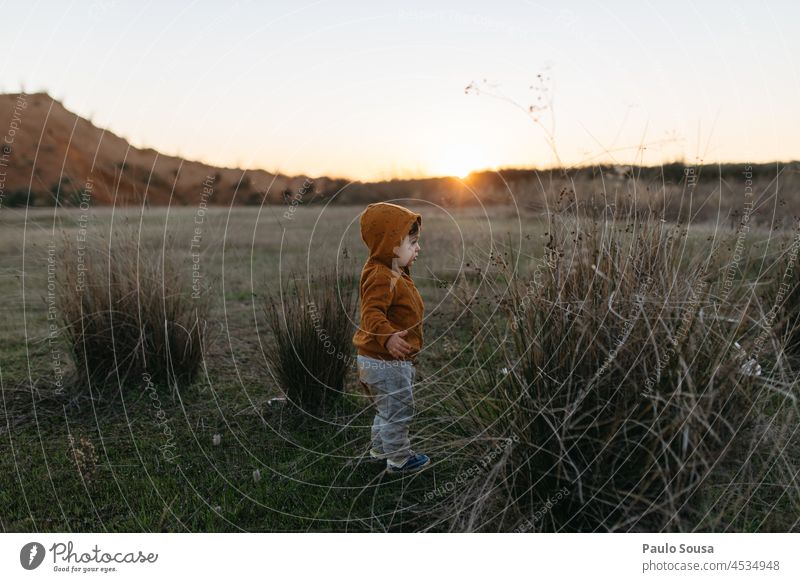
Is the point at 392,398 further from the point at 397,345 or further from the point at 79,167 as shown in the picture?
the point at 79,167

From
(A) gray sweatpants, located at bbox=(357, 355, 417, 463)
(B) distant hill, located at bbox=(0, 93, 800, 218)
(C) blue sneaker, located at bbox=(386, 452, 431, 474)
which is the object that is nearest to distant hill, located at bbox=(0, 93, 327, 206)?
(B) distant hill, located at bbox=(0, 93, 800, 218)

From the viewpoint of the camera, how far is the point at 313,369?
399 cm

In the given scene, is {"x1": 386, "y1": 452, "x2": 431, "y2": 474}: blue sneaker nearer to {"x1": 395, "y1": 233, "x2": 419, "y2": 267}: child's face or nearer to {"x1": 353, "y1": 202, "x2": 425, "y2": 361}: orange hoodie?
{"x1": 353, "y1": 202, "x2": 425, "y2": 361}: orange hoodie

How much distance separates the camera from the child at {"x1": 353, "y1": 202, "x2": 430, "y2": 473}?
3266 millimetres

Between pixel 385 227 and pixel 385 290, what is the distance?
29 centimetres

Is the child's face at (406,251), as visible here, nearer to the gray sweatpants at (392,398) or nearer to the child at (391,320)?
the child at (391,320)

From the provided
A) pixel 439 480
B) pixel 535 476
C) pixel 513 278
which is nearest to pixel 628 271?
pixel 513 278

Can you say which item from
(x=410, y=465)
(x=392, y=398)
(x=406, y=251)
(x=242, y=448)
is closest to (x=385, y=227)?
(x=406, y=251)

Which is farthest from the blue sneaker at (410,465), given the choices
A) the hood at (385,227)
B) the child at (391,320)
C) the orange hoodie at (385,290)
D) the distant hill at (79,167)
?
the distant hill at (79,167)

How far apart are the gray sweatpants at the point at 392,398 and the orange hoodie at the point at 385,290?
5 centimetres

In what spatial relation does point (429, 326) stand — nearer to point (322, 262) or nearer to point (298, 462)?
point (322, 262)

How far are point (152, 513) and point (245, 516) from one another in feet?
1.38

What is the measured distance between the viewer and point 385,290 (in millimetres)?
3268

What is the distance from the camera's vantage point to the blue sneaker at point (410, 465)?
129 inches
